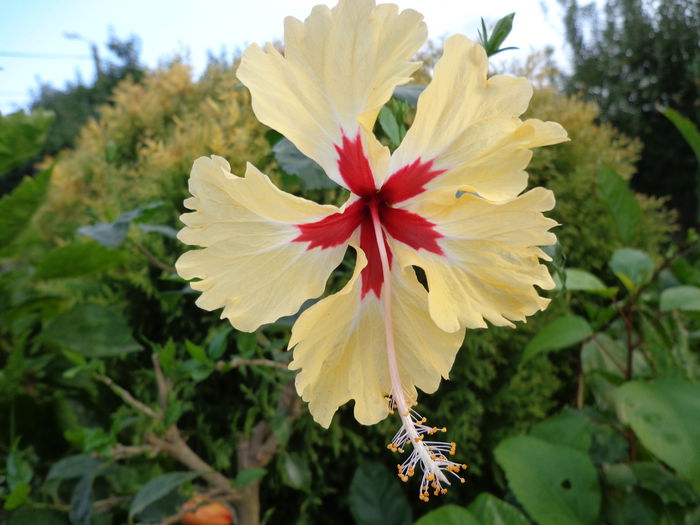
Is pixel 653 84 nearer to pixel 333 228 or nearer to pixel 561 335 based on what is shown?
pixel 561 335

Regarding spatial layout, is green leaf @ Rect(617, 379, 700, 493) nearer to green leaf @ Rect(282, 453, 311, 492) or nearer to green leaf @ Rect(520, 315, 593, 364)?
green leaf @ Rect(520, 315, 593, 364)

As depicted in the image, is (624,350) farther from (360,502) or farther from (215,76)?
(215,76)

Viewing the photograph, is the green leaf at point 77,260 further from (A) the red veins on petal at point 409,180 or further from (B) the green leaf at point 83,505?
(A) the red veins on petal at point 409,180

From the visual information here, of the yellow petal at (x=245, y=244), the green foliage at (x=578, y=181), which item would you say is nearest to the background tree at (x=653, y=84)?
the green foliage at (x=578, y=181)

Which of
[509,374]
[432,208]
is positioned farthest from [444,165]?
[509,374]

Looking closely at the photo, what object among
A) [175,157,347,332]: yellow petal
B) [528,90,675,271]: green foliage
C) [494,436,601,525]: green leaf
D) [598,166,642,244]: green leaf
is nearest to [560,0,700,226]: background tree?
[528,90,675,271]: green foliage

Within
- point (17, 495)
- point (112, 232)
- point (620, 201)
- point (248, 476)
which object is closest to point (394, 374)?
point (248, 476)
